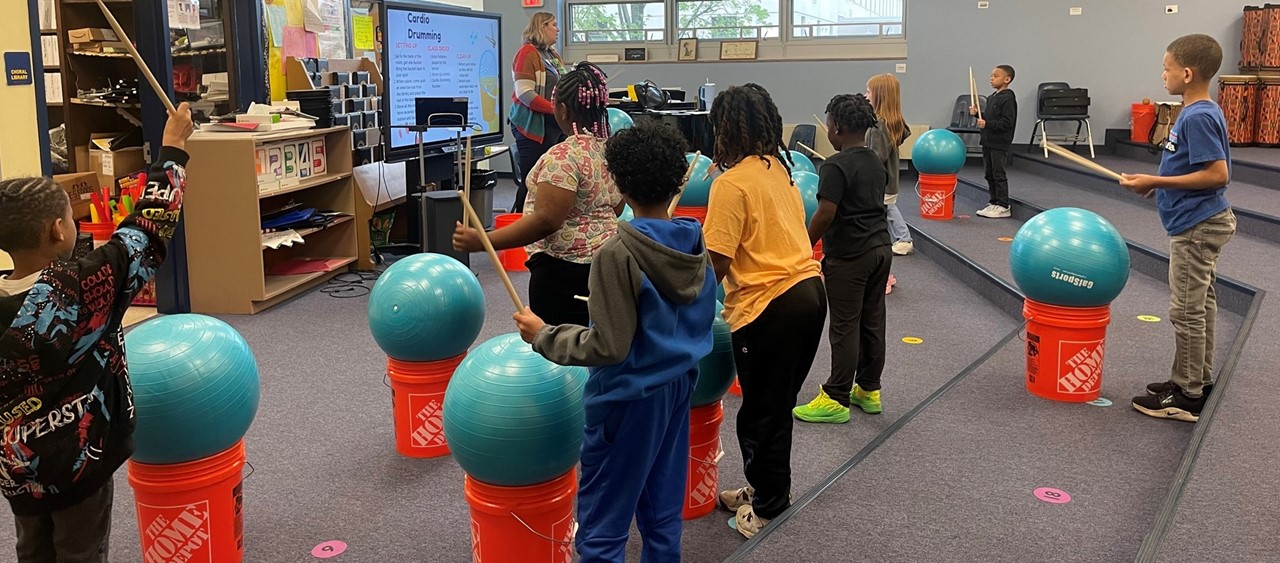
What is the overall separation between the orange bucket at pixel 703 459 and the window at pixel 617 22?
1019cm

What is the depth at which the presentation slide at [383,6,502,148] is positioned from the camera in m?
6.54

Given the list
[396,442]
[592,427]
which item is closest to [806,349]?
[592,427]

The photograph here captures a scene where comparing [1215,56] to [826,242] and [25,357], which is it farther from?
[25,357]

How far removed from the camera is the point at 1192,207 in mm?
3697

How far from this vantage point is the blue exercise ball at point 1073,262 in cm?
393

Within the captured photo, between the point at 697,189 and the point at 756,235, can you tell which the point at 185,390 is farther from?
the point at 697,189

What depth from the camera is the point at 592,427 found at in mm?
2316

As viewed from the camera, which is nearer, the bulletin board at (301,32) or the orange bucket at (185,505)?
the orange bucket at (185,505)

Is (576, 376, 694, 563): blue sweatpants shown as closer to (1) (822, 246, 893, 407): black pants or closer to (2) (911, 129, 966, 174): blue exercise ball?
(1) (822, 246, 893, 407): black pants

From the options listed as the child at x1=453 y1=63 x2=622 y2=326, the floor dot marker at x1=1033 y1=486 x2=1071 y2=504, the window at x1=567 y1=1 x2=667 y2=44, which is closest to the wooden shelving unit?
the child at x1=453 y1=63 x2=622 y2=326

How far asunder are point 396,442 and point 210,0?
456cm

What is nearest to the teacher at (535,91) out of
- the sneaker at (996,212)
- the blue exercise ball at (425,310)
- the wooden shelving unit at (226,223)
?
the wooden shelving unit at (226,223)

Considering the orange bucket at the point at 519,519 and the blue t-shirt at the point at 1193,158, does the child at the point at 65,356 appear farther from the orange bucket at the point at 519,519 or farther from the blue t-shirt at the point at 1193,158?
the blue t-shirt at the point at 1193,158

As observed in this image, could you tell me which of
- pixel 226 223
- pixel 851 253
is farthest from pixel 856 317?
pixel 226 223
